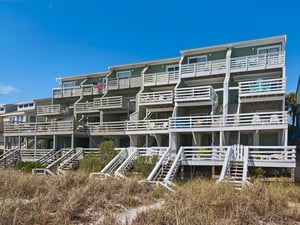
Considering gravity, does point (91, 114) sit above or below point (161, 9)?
below

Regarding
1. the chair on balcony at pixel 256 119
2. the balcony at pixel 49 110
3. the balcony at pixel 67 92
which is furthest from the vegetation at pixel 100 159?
the balcony at pixel 67 92

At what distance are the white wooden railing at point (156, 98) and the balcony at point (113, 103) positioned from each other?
236 centimetres

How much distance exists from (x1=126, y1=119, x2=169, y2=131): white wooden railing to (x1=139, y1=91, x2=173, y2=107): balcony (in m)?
1.71

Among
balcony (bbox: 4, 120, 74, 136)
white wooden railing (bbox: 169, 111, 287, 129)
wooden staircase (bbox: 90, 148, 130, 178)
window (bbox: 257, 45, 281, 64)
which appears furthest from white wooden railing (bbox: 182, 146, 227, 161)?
balcony (bbox: 4, 120, 74, 136)

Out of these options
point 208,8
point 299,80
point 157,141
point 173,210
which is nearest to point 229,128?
point 157,141

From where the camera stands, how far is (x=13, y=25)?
15.0m

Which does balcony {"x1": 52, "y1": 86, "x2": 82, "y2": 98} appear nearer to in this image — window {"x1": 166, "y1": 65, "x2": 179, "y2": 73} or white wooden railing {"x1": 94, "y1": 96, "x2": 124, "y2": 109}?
white wooden railing {"x1": 94, "y1": 96, "x2": 124, "y2": 109}

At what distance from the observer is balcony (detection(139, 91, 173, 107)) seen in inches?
906

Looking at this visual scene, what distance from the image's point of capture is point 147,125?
2270cm

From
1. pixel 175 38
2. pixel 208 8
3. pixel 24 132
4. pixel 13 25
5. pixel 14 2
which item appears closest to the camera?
pixel 14 2

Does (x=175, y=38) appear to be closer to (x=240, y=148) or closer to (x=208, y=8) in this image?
(x=208, y=8)

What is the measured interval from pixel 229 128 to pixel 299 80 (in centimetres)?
1555

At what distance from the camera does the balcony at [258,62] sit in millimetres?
19500

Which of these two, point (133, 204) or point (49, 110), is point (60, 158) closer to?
point (49, 110)
